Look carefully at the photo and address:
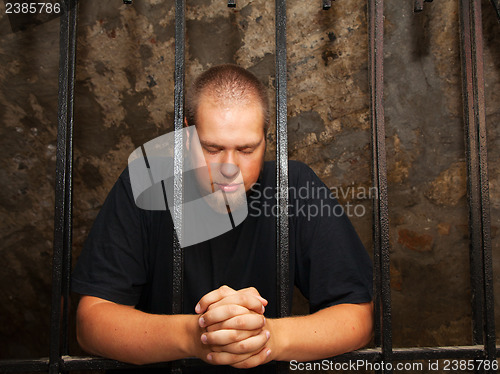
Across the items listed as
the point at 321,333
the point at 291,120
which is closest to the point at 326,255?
the point at 321,333

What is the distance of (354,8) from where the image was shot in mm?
2131

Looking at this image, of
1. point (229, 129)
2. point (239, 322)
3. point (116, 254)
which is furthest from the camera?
point (229, 129)

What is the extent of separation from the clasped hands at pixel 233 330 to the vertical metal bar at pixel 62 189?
0.35 m

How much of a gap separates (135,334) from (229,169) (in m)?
0.62

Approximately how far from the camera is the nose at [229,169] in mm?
1371

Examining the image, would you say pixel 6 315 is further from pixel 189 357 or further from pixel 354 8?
pixel 354 8

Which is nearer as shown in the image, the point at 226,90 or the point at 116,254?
the point at 116,254

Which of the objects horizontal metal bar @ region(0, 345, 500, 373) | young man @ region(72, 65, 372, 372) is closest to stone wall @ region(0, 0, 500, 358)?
young man @ region(72, 65, 372, 372)

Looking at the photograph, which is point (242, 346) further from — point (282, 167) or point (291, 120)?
point (291, 120)

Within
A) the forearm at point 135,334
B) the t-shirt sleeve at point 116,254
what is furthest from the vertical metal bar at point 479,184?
the t-shirt sleeve at point 116,254

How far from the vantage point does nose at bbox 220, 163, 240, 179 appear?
4.50ft

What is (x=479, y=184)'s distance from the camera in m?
1.02

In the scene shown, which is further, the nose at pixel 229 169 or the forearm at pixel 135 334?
the nose at pixel 229 169

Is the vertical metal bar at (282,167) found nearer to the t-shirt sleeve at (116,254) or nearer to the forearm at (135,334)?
the forearm at (135,334)
